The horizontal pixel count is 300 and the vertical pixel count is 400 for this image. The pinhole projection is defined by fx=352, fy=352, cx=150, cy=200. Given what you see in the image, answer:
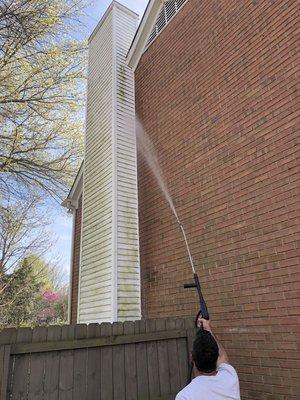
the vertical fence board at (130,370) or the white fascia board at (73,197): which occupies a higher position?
the white fascia board at (73,197)

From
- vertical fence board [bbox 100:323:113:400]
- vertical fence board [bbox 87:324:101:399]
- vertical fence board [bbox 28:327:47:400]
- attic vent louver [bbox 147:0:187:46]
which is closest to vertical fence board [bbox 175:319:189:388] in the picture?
vertical fence board [bbox 100:323:113:400]

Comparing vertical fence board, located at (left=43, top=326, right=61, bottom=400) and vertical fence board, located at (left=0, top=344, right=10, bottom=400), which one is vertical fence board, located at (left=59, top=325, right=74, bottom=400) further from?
vertical fence board, located at (left=0, top=344, right=10, bottom=400)

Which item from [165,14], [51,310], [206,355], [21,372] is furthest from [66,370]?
[51,310]

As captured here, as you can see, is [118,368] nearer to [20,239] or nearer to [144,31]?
[144,31]

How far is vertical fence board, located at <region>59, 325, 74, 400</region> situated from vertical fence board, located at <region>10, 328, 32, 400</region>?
1.12 feet

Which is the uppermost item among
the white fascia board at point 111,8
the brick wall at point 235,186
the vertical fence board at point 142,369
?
the white fascia board at point 111,8

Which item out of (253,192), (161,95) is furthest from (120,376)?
(161,95)

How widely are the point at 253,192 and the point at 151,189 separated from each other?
294 centimetres

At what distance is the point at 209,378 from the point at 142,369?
7.16ft

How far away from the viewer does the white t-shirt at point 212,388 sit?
2.05 m

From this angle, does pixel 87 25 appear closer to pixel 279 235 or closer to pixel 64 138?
pixel 64 138

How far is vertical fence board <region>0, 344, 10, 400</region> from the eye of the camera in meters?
3.21

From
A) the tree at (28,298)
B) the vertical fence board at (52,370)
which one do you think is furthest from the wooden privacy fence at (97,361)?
the tree at (28,298)

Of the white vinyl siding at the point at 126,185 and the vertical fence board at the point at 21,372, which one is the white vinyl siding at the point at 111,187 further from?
the vertical fence board at the point at 21,372
